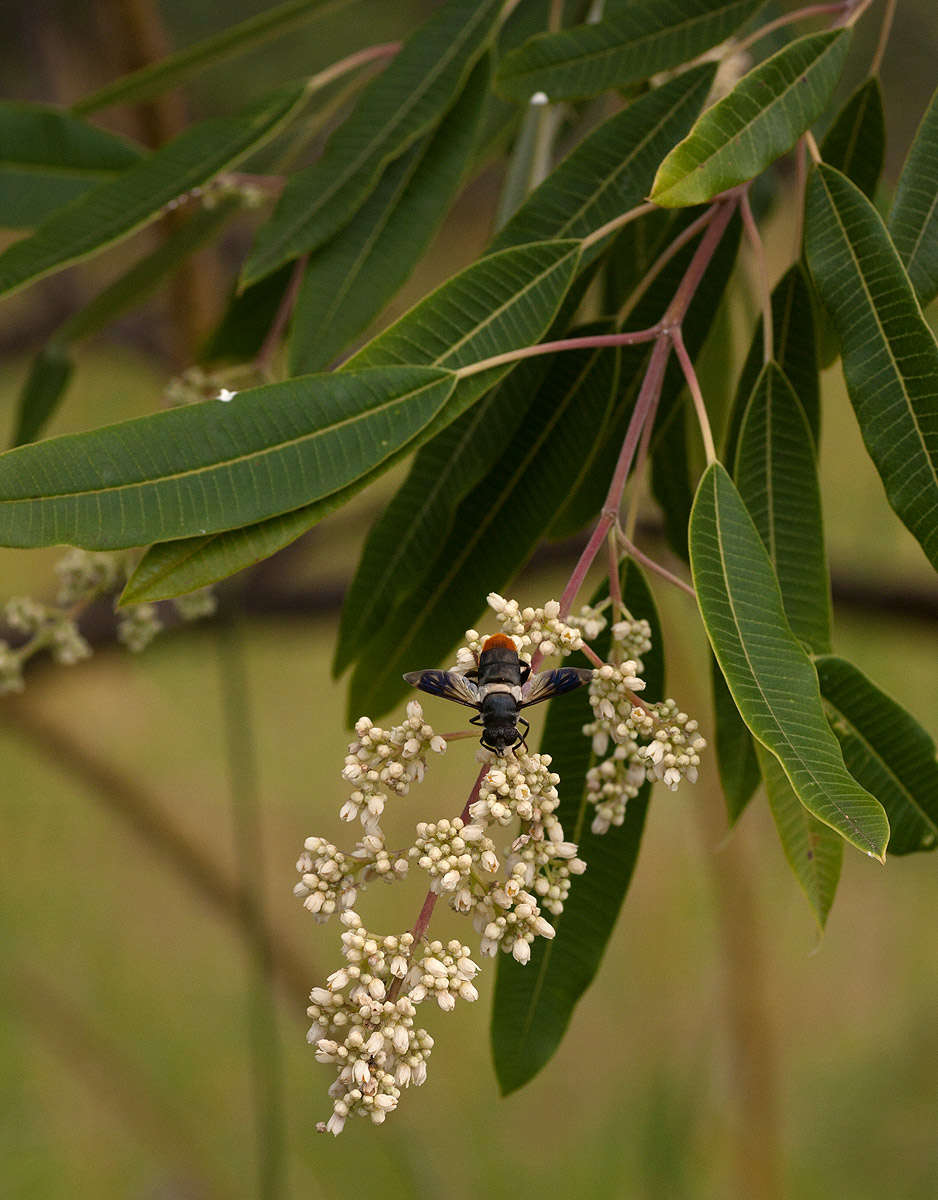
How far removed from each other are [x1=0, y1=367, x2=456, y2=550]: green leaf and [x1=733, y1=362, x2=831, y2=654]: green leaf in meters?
0.19

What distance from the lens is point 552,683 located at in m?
0.45

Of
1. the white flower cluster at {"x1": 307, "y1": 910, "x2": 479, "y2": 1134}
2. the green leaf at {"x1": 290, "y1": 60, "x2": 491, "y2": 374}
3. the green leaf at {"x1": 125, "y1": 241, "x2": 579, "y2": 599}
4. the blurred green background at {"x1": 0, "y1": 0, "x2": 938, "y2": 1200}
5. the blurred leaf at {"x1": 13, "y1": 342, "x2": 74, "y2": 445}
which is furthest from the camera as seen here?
the blurred green background at {"x1": 0, "y1": 0, "x2": 938, "y2": 1200}

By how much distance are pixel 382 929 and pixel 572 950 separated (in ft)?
5.34

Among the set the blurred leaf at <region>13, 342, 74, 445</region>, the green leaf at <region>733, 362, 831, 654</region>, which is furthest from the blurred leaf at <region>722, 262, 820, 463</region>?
the blurred leaf at <region>13, 342, 74, 445</region>

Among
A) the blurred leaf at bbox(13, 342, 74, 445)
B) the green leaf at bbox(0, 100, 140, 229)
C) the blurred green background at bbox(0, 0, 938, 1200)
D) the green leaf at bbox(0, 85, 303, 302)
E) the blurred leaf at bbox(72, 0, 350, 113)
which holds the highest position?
the blurred leaf at bbox(72, 0, 350, 113)

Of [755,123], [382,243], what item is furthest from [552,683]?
[382,243]

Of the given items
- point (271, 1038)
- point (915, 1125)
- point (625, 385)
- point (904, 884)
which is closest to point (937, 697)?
point (904, 884)

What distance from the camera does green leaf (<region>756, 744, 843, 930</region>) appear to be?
19.7 inches

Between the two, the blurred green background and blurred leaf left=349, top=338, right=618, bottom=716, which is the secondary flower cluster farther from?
the blurred green background

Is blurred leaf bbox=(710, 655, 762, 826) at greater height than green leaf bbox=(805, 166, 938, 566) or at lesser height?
lesser

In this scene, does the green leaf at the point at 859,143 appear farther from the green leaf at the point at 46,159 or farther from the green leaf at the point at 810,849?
the green leaf at the point at 46,159

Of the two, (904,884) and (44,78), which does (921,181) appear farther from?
(904,884)

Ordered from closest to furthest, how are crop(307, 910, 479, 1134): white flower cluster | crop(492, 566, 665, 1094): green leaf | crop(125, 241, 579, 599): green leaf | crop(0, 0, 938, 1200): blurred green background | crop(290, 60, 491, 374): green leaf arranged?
crop(307, 910, 479, 1134): white flower cluster
crop(125, 241, 579, 599): green leaf
crop(492, 566, 665, 1094): green leaf
crop(290, 60, 491, 374): green leaf
crop(0, 0, 938, 1200): blurred green background

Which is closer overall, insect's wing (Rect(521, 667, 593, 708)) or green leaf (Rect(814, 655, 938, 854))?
insect's wing (Rect(521, 667, 593, 708))
